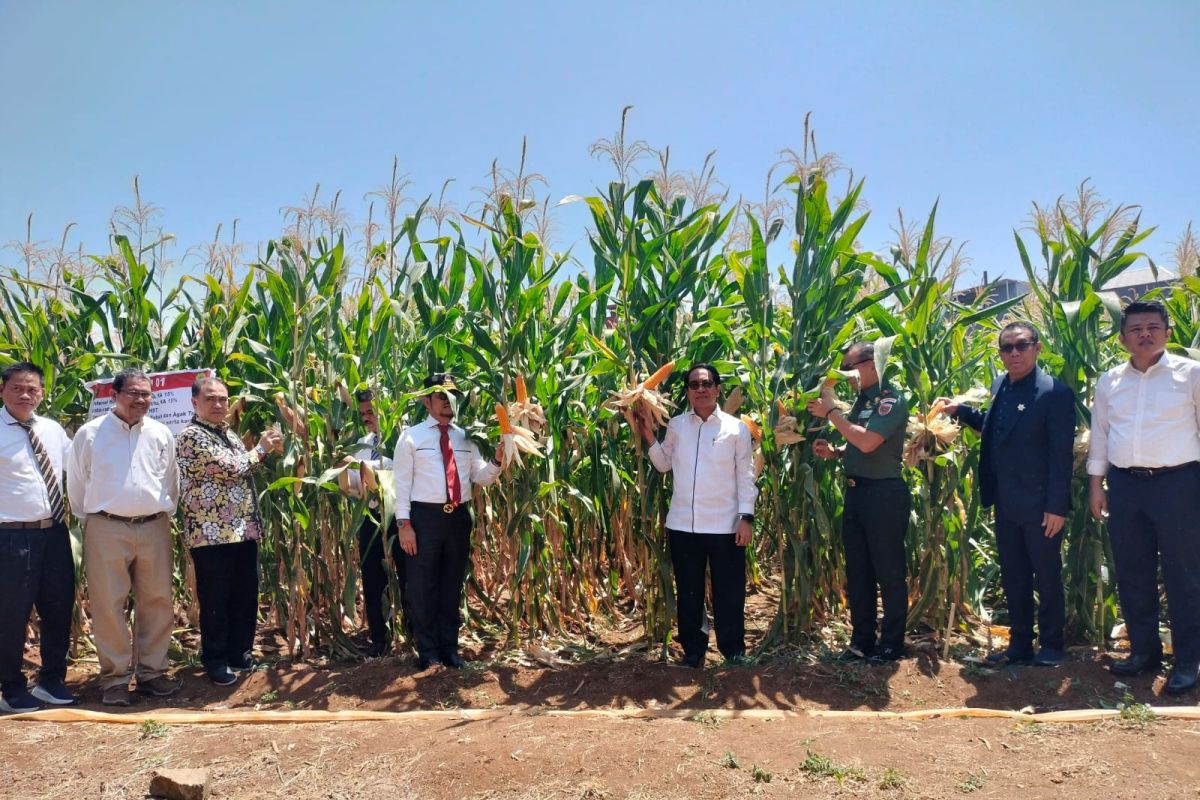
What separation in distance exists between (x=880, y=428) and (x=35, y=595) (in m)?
4.22

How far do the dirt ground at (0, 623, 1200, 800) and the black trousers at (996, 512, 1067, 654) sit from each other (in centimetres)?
17

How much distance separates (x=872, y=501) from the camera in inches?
160

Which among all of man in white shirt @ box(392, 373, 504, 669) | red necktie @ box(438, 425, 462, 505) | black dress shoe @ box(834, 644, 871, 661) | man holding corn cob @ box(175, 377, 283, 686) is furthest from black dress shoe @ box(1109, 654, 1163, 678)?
man holding corn cob @ box(175, 377, 283, 686)

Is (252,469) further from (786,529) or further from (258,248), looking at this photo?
(786,529)

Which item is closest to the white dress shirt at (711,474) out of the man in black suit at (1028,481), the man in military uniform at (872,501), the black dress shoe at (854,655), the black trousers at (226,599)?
the man in military uniform at (872,501)

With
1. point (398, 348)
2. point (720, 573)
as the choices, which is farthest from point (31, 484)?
point (720, 573)

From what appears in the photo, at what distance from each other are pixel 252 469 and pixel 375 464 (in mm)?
637

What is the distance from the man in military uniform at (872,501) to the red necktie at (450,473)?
1.86m

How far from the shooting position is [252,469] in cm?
432

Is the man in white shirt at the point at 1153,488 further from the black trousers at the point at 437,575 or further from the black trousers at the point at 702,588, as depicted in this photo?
the black trousers at the point at 437,575

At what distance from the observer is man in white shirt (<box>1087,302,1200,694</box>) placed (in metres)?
3.68

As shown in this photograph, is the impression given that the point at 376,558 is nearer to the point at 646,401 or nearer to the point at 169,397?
the point at 169,397

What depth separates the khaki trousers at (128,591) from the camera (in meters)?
3.98

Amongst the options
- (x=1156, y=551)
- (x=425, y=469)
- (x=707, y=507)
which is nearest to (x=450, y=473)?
(x=425, y=469)
